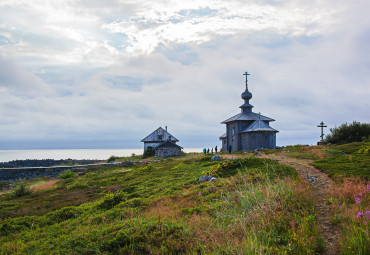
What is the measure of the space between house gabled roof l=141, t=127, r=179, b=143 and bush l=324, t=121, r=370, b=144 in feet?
114

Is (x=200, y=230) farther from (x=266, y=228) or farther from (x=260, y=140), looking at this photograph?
(x=260, y=140)

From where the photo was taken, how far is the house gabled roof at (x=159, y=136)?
197 ft

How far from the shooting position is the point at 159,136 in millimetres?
60594

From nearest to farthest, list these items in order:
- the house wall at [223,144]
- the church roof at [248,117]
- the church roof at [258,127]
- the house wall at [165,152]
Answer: the church roof at [258,127] < the church roof at [248,117] < the house wall at [223,144] < the house wall at [165,152]

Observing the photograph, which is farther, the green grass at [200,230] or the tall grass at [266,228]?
the green grass at [200,230]

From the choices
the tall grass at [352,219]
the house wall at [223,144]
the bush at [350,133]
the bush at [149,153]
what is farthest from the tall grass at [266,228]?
the bush at [149,153]

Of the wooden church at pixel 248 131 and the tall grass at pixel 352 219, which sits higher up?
the wooden church at pixel 248 131

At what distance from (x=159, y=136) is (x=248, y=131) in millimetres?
25703

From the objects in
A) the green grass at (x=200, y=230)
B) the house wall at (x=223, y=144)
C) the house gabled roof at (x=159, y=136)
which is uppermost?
the house gabled roof at (x=159, y=136)

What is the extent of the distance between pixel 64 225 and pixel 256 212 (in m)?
7.91

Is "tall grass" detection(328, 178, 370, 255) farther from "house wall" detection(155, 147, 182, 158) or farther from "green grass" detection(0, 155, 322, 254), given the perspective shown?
"house wall" detection(155, 147, 182, 158)

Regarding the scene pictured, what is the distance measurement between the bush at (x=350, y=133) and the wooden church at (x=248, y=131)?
8454 millimetres

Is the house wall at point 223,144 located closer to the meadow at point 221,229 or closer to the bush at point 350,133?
the bush at point 350,133

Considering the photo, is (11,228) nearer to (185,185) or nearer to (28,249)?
(28,249)
